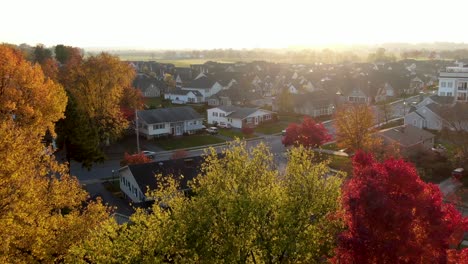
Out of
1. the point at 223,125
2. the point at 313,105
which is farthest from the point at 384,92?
the point at 223,125

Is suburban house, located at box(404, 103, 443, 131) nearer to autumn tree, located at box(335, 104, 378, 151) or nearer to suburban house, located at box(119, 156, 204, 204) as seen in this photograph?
autumn tree, located at box(335, 104, 378, 151)

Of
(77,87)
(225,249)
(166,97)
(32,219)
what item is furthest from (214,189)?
(166,97)

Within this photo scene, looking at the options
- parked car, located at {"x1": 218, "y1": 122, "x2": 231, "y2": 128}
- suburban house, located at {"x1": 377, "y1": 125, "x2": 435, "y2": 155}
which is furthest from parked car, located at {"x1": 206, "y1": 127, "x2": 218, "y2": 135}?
suburban house, located at {"x1": 377, "y1": 125, "x2": 435, "y2": 155}

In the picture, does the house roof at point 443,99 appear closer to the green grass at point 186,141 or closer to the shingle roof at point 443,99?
the shingle roof at point 443,99

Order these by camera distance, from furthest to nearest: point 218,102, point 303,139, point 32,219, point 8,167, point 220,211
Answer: point 218,102 → point 303,139 → point 8,167 → point 32,219 → point 220,211

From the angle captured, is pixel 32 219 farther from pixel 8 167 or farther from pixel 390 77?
pixel 390 77

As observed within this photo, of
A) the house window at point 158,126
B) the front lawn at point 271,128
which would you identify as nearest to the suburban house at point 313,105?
the front lawn at point 271,128

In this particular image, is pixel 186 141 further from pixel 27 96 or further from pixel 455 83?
pixel 455 83
